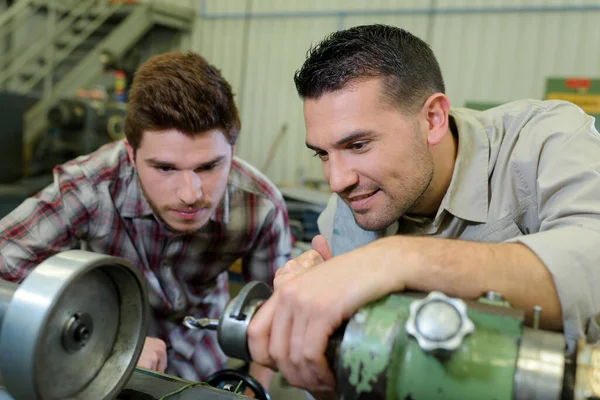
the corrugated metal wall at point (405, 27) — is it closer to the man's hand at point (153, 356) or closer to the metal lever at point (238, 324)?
the man's hand at point (153, 356)

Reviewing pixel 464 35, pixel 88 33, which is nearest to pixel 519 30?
pixel 464 35

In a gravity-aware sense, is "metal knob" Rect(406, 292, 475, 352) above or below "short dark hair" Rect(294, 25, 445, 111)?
below

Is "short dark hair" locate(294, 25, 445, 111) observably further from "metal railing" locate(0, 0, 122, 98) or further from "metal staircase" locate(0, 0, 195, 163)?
"metal railing" locate(0, 0, 122, 98)

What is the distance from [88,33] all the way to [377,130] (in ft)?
14.2

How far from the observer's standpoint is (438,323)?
1.78 feet

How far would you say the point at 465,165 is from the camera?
110 centimetres

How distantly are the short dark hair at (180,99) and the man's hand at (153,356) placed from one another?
1.68 ft

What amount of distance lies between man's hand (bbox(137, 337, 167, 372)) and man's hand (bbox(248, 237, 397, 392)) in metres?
0.58

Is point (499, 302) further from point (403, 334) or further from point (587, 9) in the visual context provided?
point (587, 9)

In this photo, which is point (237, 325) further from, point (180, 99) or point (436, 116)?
point (180, 99)

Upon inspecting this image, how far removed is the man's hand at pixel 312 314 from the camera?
2.03 feet

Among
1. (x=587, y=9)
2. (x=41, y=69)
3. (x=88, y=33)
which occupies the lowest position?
(x=41, y=69)

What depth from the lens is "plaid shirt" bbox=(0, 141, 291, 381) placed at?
1378mm

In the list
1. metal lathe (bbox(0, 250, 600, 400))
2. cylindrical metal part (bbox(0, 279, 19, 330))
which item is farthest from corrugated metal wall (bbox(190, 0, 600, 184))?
cylindrical metal part (bbox(0, 279, 19, 330))
